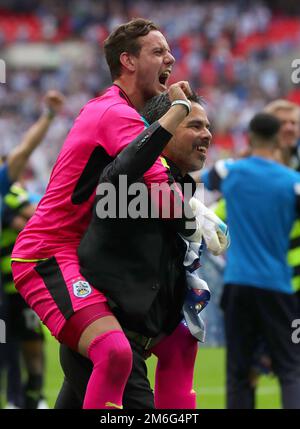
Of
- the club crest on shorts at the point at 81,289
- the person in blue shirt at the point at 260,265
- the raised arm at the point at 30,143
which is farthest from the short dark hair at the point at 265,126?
the club crest on shorts at the point at 81,289

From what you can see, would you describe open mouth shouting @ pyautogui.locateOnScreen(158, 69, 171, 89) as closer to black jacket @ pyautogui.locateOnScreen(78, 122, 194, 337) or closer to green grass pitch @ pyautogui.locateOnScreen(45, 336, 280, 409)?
black jacket @ pyautogui.locateOnScreen(78, 122, 194, 337)

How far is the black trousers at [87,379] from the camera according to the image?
440cm

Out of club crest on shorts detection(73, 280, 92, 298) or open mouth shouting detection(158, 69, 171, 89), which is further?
open mouth shouting detection(158, 69, 171, 89)

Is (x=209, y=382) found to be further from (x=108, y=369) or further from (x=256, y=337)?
(x=108, y=369)

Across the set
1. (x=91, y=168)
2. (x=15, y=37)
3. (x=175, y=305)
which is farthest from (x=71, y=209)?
(x=15, y=37)

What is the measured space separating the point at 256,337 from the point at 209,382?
336cm

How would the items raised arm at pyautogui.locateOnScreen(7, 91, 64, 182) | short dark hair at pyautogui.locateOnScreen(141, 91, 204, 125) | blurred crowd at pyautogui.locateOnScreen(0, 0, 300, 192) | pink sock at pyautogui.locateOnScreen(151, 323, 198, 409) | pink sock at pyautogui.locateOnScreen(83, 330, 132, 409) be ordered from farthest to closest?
blurred crowd at pyautogui.locateOnScreen(0, 0, 300, 192)
raised arm at pyautogui.locateOnScreen(7, 91, 64, 182)
pink sock at pyautogui.locateOnScreen(151, 323, 198, 409)
short dark hair at pyautogui.locateOnScreen(141, 91, 204, 125)
pink sock at pyautogui.locateOnScreen(83, 330, 132, 409)

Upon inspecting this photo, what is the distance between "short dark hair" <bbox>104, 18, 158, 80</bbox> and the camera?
15.4 feet

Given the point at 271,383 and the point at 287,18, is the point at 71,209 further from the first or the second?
the point at 287,18

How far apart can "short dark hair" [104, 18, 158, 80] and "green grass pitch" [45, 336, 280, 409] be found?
359cm

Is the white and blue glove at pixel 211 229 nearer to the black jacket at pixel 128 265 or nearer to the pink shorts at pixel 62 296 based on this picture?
the black jacket at pixel 128 265

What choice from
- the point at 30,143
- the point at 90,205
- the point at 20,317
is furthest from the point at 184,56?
the point at 90,205

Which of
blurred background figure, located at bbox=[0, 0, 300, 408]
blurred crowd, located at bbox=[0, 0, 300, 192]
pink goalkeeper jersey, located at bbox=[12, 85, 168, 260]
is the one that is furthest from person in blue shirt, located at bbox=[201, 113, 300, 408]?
blurred crowd, located at bbox=[0, 0, 300, 192]

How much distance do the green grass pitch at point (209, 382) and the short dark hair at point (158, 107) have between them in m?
3.50
